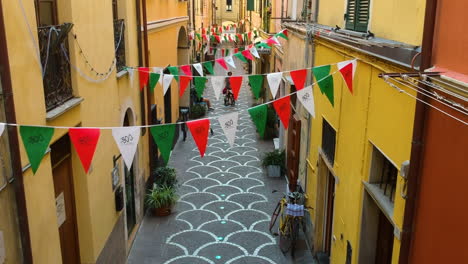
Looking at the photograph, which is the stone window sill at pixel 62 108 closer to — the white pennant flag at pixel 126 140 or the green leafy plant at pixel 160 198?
the white pennant flag at pixel 126 140

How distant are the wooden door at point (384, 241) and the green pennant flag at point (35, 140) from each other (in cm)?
465

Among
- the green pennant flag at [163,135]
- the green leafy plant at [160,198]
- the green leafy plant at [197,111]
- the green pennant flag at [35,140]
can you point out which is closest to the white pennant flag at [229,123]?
the green pennant flag at [163,135]

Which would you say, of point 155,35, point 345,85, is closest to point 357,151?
point 345,85

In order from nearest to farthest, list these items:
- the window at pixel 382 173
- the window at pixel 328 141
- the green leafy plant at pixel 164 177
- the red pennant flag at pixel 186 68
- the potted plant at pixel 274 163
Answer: the window at pixel 382 173
the window at pixel 328 141
the red pennant flag at pixel 186 68
the green leafy plant at pixel 164 177
the potted plant at pixel 274 163

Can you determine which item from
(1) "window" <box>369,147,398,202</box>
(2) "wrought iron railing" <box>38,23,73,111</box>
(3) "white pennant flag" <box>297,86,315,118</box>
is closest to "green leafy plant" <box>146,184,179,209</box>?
(2) "wrought iron railing" <box>38,23,73,111</box>

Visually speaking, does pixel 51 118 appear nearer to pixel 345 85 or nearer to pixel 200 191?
pixel 345 85

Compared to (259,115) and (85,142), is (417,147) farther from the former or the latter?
(85,142)

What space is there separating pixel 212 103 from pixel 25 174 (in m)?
21.9

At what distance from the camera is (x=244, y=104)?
87.5 ft

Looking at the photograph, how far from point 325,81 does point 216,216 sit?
599 cm

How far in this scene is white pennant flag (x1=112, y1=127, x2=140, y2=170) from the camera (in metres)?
→ 5.69

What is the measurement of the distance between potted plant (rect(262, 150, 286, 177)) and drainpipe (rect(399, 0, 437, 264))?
1006 cm

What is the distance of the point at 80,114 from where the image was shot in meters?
7.09

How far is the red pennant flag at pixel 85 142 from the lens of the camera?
543 centimetres
